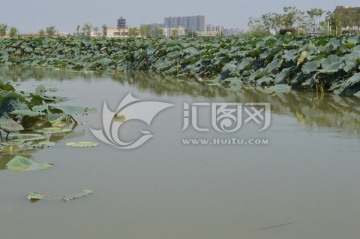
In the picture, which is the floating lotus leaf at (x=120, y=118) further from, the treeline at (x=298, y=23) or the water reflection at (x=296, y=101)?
the treeline at (x=298, y=23)

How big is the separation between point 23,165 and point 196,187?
98cm

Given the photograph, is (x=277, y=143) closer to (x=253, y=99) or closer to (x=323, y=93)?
(x=253, y=99)

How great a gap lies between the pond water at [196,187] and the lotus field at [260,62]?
251 centimetres

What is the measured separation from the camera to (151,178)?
8.68ft

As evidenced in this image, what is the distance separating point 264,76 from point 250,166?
4.90m

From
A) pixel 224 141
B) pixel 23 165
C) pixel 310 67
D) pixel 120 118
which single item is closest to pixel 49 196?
pixel 23 165

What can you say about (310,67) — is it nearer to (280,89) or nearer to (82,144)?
(280,89)

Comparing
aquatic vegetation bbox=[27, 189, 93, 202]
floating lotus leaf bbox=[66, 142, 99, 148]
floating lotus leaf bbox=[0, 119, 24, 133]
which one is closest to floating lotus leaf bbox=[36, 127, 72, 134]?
floating lotus leaf bbox=[0, 119, 24, 133]

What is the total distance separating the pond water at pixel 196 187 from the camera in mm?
2010

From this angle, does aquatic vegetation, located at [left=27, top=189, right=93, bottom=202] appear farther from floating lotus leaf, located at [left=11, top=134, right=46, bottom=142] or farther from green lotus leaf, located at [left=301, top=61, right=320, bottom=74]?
green lotus leaf, located at [left=301, top=61, right=320, bottom=74]

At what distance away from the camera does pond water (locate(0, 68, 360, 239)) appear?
6.59 feet

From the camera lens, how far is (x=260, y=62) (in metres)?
8.17

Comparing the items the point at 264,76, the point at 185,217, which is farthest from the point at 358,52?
the point at 185,217

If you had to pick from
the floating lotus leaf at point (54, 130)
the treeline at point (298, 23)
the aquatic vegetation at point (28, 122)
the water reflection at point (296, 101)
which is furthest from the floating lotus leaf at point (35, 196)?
the treeline at point (298, 23)
